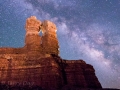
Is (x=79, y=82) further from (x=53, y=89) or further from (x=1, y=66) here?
(x=1, y=66)

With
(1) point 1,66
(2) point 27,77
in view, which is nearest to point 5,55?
(1) point 1,66

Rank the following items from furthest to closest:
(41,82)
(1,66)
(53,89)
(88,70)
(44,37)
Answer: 1. (44,37)
2. (88,70)
3. (1,66)
4. (41,82)
5. (53,89)

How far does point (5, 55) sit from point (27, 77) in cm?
819

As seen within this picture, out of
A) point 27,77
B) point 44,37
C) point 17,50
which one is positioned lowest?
point 27,77

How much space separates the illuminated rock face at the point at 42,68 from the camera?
154 ft

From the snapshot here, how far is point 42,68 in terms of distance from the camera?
159 ft

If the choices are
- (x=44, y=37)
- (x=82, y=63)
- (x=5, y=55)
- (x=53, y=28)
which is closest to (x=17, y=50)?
(x=5, y=55)

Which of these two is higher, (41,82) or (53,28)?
(53,28)

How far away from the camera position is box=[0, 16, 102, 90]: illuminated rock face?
46969mm

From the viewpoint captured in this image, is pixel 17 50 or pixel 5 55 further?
pixel 17 50

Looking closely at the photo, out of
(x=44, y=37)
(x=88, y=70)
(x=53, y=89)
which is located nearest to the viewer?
(x=53, y=89)

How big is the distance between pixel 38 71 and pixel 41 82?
282 centimetres

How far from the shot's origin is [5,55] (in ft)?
169

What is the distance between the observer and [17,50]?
182 ft
